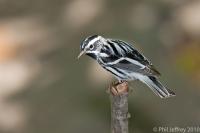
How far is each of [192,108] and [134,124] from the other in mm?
690

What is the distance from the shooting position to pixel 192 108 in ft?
24.3

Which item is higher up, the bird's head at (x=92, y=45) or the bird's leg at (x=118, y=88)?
the bird's head at (x=92, y=45)

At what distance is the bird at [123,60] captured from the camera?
14.9 ft

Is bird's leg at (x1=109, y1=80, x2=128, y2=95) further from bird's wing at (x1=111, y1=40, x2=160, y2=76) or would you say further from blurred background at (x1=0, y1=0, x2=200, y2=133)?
blurred background at (x1=0, y1=0, x2=200, y2=133)

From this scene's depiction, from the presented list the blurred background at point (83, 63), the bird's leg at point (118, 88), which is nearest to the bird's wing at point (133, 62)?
the bird's leg at point (118, 88)

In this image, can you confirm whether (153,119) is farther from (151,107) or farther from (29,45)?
(29,45)

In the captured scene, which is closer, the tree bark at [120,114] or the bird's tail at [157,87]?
the tree bark at [120,114]

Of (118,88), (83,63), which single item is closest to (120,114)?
(118,88)

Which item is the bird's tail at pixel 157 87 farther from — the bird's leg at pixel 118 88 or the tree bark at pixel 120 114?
the tree bark at pixel 120 114

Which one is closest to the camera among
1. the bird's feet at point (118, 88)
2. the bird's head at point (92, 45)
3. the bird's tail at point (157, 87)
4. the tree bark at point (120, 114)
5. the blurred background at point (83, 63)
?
the tree bark at point (120, 114)

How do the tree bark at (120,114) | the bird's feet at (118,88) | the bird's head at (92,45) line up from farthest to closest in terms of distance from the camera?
1. the bird's head at (92,45)
2. the bird's feet at (118,88)
3. the tree bark at (120,114)

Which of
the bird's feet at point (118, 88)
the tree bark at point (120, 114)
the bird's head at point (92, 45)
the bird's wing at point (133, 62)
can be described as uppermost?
the bird's head at point (92, 45)

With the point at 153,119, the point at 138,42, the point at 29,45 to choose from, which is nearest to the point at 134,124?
the point at 153,119

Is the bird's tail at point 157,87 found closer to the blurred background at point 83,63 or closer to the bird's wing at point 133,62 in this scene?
the bird's wing at point 133,62
